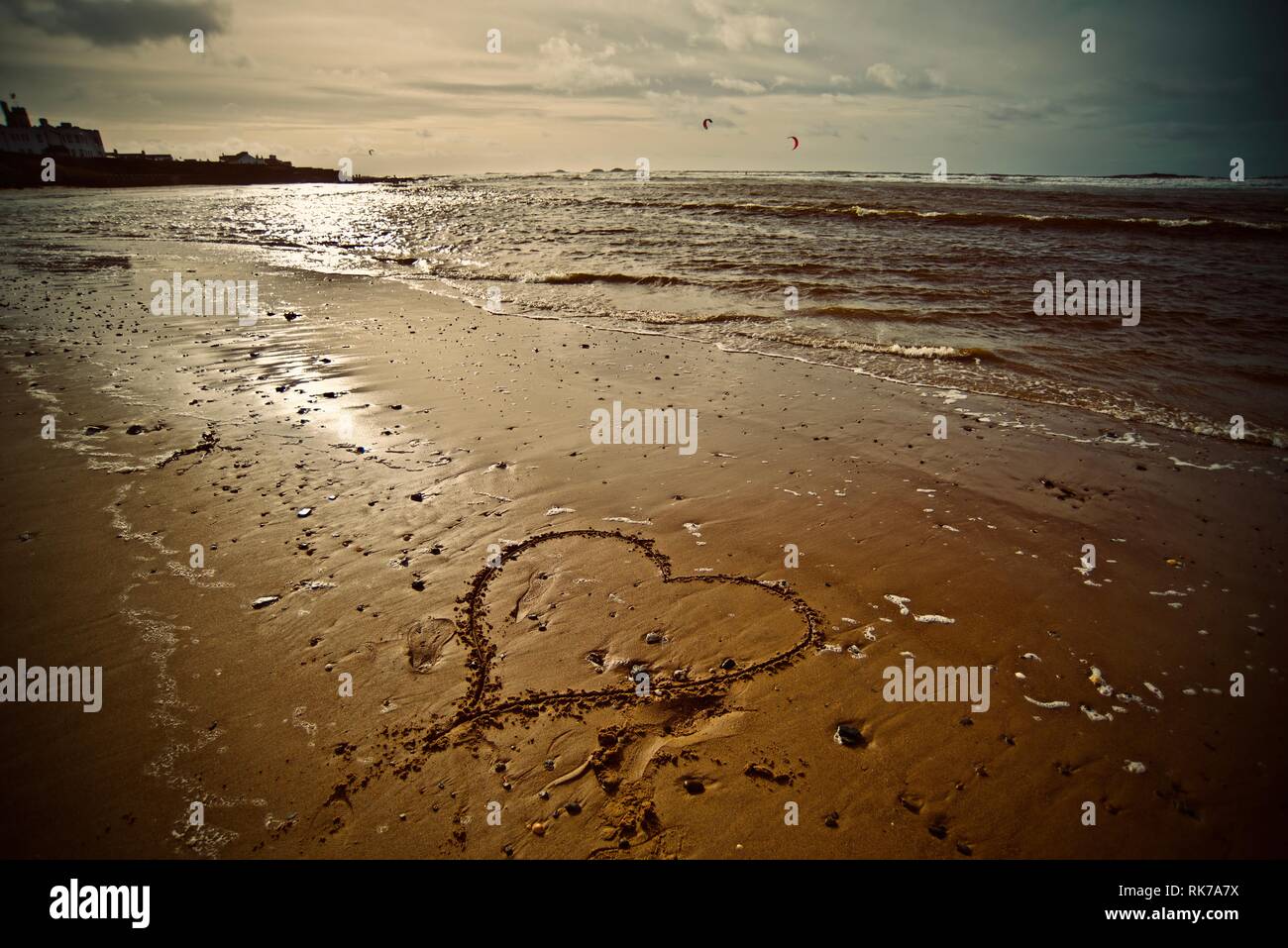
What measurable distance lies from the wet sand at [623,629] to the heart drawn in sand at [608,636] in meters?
0.03

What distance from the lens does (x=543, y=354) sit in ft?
37.4

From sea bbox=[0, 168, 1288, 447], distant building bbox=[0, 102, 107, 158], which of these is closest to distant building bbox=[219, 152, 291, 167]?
distant building bbox=[0, 102, 107, 158]

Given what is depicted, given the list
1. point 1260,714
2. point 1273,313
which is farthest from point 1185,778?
point 1273,313

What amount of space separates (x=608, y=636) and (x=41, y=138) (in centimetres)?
14587

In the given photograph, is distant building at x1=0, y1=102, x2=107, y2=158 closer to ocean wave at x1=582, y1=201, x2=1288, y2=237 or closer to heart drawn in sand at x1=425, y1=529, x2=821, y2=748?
ocean wave at x1=582, y1=201, x2=1288, y2=237

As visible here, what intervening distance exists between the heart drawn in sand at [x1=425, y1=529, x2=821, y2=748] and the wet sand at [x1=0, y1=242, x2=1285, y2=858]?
29 mm

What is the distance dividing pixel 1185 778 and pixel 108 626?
7.72m

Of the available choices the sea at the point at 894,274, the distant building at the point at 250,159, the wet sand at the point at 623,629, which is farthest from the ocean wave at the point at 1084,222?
the distant building at the point at 250,159

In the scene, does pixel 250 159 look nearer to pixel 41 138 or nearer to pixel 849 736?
pixel 41 138

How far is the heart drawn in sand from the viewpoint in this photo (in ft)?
13.3

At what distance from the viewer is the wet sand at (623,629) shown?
3332 millimetres

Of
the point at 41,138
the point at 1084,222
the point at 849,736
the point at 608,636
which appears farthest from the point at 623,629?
the point at 41,138

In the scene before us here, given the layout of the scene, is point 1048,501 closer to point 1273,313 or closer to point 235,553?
point 235,553
